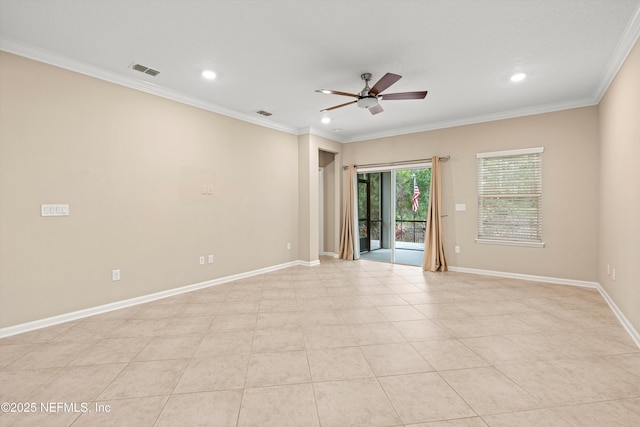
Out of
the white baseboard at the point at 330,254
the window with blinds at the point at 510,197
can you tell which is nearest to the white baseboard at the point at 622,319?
the window with blinds at the point at 510,197

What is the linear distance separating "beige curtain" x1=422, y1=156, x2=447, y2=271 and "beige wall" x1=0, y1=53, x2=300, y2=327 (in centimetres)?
332

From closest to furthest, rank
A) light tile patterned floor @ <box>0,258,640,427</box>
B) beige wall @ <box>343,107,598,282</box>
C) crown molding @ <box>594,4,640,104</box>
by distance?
light tile patterned floor @ <box>0,258,640,427</box>
crown molding @ <box>594,4,640,104</box>
beige wall @ <box>343,107,598,282</box>

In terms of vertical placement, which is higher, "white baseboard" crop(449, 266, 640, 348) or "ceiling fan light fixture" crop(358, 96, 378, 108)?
"ceiling fan light fixture" crop(358, 96, 378, 108)

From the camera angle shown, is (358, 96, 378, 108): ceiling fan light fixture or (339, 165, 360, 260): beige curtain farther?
(339, 165, 360, 260): beige curtain

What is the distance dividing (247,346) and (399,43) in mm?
3237

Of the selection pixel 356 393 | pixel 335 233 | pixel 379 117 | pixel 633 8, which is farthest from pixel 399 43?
pixel 335 233

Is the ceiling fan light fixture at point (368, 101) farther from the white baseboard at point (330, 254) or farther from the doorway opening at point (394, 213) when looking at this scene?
the white baseboard at point (330, 254)

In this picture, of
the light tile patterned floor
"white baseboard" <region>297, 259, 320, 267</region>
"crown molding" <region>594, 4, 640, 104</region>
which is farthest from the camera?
"white baseboard" <region>297, 259, 320, 267</region>

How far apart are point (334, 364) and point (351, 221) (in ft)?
15.1

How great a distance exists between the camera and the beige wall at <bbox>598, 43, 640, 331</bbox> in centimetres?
280

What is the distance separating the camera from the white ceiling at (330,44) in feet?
7.91

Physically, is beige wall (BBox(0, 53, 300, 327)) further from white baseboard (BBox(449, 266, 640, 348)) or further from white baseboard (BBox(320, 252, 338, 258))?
Result: white baseboard (BBox(449, 266, 640, 348))

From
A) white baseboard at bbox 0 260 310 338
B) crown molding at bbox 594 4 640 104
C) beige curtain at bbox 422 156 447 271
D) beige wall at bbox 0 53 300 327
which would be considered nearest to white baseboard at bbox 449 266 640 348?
beige curtain at bbox 422 156 447 271

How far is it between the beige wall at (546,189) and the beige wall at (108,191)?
3722mm
